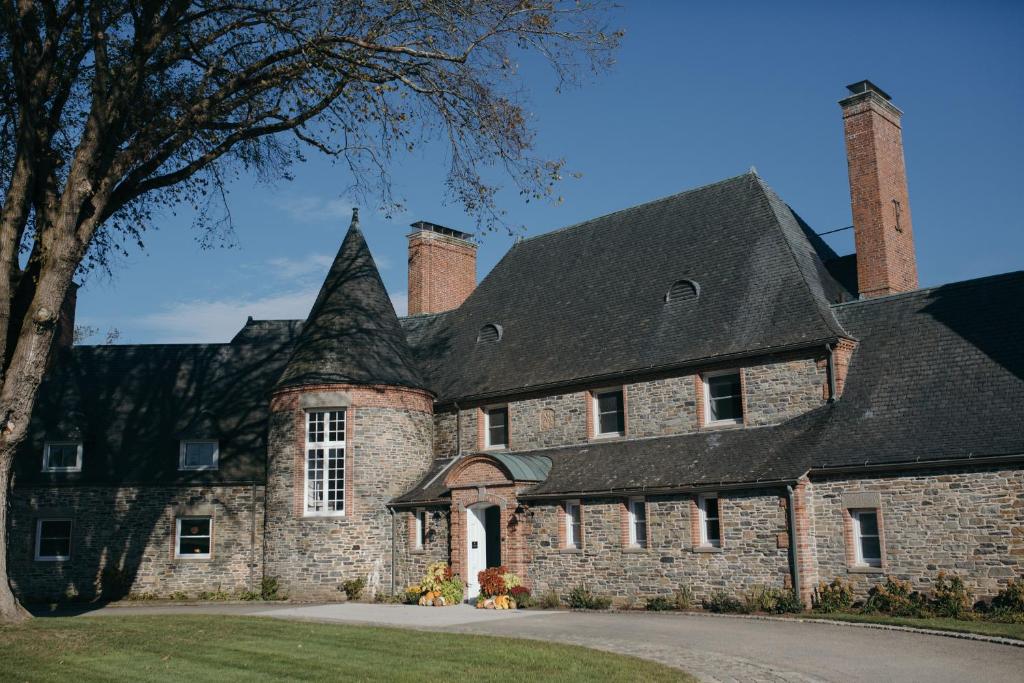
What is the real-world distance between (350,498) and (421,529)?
219 centimetres

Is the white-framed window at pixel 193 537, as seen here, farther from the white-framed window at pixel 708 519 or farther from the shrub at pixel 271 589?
the white-framed window at pixel 708 519

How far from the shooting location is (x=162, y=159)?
17.9 meters

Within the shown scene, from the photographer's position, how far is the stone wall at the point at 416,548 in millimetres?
26609

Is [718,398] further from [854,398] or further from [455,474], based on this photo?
[455,474]

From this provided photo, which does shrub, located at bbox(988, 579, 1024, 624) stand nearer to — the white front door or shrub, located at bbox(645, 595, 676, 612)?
shrub, located at bbox(645, 595, 676, 612)

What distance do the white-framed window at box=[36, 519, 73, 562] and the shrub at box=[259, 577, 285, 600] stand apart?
642 cm

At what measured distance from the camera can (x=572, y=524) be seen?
79.3 feet

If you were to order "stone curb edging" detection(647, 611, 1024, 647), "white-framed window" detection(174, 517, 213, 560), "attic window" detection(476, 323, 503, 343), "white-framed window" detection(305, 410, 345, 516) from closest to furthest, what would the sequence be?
1. "stone curb edging" detection(647, 611, 1024, 647)
2. "white-framed window" detection(305, 410, 345, 516)
3. "white-framed window" detection(174, 517, 213, 560)
4. "attic window" detection(476, 323, 503, 343)

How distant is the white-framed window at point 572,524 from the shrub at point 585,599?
1.13m

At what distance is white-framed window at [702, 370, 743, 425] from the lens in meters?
23.1

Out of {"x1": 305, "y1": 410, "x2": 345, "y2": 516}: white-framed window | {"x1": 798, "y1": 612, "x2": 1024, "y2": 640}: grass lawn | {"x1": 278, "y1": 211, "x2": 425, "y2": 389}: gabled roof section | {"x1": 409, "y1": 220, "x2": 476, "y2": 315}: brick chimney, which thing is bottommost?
{"x1": 798, "y1": 612, "x2": 1024, "y2": 640}: grass lawn

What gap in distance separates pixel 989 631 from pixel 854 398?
6475mm

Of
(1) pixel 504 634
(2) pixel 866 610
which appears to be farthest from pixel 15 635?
(2) pixel 866 610

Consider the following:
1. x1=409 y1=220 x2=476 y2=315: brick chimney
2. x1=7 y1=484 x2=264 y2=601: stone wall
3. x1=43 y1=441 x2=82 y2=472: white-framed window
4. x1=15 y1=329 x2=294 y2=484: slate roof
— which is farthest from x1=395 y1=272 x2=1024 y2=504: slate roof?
x1=43 y1=441 x2=82 y2=472: white-framed window
